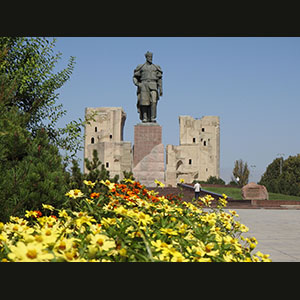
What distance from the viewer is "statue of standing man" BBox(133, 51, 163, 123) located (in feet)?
57.4

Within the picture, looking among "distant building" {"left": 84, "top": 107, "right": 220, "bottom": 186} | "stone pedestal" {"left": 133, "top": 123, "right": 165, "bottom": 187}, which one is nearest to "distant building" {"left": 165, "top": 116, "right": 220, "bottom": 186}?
"distant building" {"left": 84, "top": 107, "right": 220, "bottom": 186}

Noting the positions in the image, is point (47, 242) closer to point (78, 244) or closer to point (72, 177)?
point (78, 244)

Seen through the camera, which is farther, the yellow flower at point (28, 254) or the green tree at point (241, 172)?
the green tree at point (241, 172)

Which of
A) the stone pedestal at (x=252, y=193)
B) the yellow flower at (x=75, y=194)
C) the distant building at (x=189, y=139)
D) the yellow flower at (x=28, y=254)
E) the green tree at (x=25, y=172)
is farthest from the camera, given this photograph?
the distant building at (x=189, y=139)

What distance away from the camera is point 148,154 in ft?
57.2

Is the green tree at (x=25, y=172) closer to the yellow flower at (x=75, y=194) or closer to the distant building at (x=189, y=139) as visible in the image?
the yellow flower at (x=75, y=194)

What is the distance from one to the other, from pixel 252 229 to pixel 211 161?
5564 cm

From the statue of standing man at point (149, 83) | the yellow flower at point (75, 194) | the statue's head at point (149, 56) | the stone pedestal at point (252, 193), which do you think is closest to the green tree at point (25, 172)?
the yellow flower at point (75, 194)

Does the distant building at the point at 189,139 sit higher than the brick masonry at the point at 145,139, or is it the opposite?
the distant building at the point at 189,139

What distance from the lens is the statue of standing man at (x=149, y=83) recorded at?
17.5m

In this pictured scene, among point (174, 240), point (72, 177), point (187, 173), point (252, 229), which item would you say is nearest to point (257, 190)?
point (252, 229)

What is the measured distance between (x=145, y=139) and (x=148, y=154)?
69 centimetres

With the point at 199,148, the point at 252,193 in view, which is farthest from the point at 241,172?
the point at 252,193

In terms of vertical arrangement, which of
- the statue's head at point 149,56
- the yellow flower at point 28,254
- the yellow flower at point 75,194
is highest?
the statue's head at point 149,56
